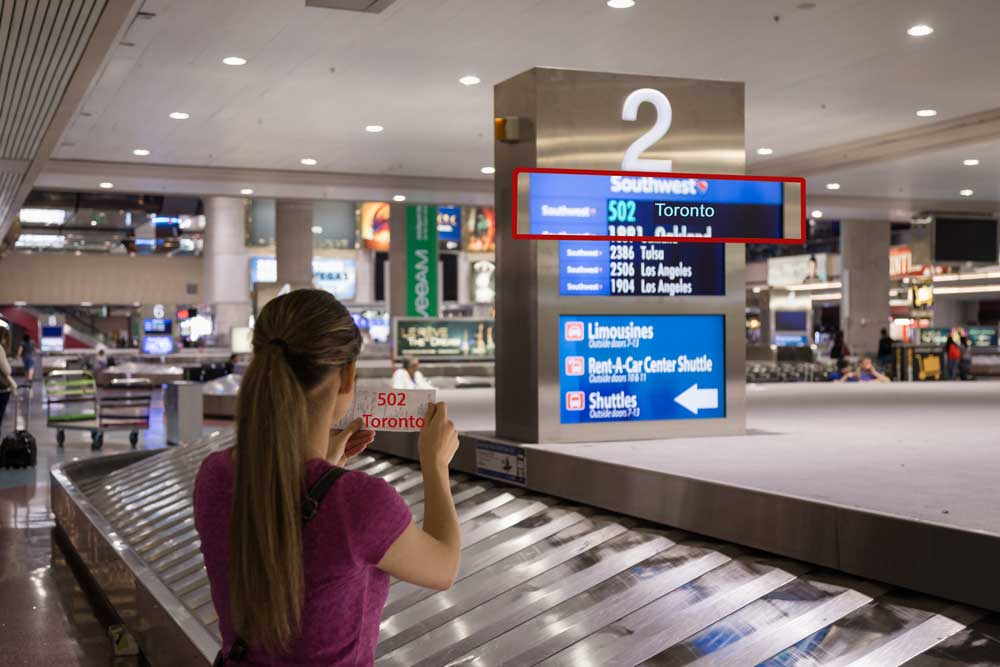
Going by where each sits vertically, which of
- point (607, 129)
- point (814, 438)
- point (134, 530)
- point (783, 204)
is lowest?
point (134, 530)

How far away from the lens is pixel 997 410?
333 inches

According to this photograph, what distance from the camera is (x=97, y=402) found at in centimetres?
1406

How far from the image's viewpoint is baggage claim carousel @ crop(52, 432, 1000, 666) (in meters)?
3.09

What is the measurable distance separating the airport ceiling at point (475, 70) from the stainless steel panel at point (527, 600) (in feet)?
18.0

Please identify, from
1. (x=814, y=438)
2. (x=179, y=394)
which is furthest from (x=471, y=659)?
(x=179, y=394)

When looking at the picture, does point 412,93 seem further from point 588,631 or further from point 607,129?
point 588,631

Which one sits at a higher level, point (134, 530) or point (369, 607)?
point (369, 607)

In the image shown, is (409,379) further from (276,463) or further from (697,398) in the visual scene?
(276,463)

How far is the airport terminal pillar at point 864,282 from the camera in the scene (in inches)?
965

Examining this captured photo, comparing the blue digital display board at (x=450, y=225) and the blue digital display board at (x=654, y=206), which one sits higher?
the blue digital display board at (x=450, y=225)

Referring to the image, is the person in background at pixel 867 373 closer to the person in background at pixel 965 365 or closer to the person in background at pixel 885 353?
the person in background at pixel 885 353

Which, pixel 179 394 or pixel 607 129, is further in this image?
pixel 179 394

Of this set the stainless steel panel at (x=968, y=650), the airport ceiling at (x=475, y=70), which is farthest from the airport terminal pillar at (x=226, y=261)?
the stainless steel panel at (x=968, y=650)

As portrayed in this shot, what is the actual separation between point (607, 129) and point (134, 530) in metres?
3.76
